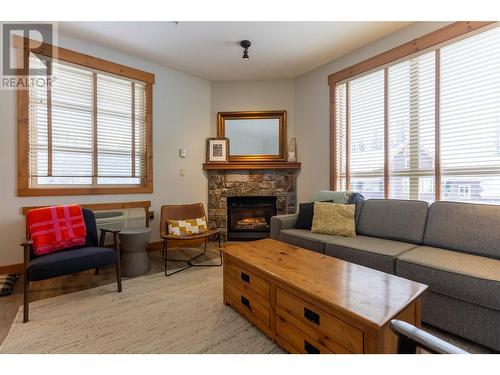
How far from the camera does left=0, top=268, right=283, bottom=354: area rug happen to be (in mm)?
1475

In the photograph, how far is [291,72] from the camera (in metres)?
3.74

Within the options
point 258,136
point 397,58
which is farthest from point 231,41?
point 397,58

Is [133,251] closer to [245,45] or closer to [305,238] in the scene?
[305,238]

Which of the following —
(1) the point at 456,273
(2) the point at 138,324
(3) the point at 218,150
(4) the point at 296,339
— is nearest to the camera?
(4) the point at 296,339

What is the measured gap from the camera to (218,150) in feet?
12.8

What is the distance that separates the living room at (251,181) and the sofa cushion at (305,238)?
0.07 feet

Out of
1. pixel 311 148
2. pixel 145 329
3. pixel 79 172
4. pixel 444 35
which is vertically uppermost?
pixel 444 35

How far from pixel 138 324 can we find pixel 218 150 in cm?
274

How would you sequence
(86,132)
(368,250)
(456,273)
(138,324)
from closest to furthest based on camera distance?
(456,273) → (138,324) → (368,250) → (86,132)

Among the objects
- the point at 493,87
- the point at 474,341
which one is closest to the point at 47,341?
the point at 474,341

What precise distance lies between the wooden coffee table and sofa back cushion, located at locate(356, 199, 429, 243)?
104 centimetres

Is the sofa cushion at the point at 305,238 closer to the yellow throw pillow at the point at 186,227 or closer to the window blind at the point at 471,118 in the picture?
the yellow throw pillow at the point at 186,227

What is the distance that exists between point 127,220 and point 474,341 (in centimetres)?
351
